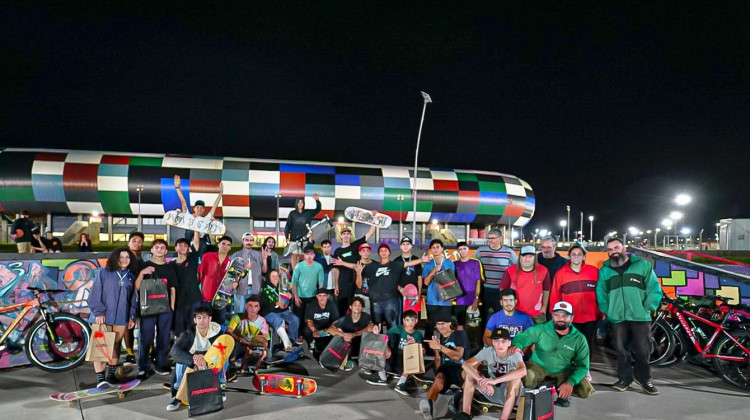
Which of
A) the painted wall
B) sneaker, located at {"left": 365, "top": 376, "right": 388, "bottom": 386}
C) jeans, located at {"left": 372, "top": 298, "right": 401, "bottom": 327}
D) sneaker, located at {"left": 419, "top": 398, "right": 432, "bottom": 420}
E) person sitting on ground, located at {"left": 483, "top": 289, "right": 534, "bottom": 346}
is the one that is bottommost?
sneaker, located at {"left": 365, "top": 376, "right": 388, "bottom": 386}

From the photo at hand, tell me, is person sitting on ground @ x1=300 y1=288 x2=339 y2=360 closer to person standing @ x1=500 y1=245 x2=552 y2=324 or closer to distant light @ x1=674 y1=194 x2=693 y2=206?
person standing @ x1=500 y1=245 x2=552 y2=324

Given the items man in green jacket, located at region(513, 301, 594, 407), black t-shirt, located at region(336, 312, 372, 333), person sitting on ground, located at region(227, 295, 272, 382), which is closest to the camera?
man in green jacket, located at region(513, 301, 594, 407)

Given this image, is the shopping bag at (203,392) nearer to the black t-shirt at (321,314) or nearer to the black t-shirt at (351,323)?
the black t-shirt at (351,323)

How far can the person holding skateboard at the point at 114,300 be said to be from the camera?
581 centimetres

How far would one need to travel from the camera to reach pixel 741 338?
19.9 feet

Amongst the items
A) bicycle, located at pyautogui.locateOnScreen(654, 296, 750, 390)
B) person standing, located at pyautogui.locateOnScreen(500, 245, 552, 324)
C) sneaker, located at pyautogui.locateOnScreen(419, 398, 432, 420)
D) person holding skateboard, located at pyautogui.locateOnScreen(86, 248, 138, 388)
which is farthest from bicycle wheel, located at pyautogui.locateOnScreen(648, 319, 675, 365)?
person holding skateboard, located at pyautogui.locateOnScreen(86, 248, 138, 388)

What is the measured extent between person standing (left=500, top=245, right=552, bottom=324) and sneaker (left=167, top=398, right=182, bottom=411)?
4383 millimetres

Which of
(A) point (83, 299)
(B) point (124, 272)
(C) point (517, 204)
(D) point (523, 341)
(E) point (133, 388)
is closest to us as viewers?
(D) point (523, 341)

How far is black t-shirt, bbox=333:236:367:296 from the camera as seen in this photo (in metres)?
7.76

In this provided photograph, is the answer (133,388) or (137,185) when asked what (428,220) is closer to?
(137,185)

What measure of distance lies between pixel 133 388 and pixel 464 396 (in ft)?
13.4

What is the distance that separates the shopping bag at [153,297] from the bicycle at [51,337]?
1446mm

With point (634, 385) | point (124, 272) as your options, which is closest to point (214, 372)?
point (124, 272)

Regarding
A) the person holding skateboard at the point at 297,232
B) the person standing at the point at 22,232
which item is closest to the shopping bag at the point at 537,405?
the person holding skateboard at the point at 297,232
